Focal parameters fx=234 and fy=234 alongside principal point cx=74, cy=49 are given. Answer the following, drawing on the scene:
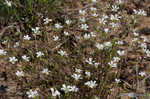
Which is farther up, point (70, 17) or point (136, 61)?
point (70, 17)

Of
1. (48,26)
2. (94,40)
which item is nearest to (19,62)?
(48,26)

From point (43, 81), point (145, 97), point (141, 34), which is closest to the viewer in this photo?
point (145, 97)

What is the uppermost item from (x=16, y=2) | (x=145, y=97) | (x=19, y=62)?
(x=16, y=2)

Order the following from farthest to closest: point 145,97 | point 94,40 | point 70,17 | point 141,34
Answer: point 70,17 < point 141,34 < point 94,40 < point 145,97

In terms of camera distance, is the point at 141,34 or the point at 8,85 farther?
the point at 141,34

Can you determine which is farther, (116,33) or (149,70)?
(116,33)

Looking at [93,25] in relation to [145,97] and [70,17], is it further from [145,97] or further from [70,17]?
[145,97]

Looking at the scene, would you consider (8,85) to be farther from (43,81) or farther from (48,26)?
(48,26)

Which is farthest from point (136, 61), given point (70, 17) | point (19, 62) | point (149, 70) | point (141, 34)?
point (19, 62)

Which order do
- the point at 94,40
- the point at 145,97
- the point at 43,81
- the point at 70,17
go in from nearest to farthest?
1. the point at 145,97
2. the point at 43,81
3. the point at 94,40
4. the point at 70,17
